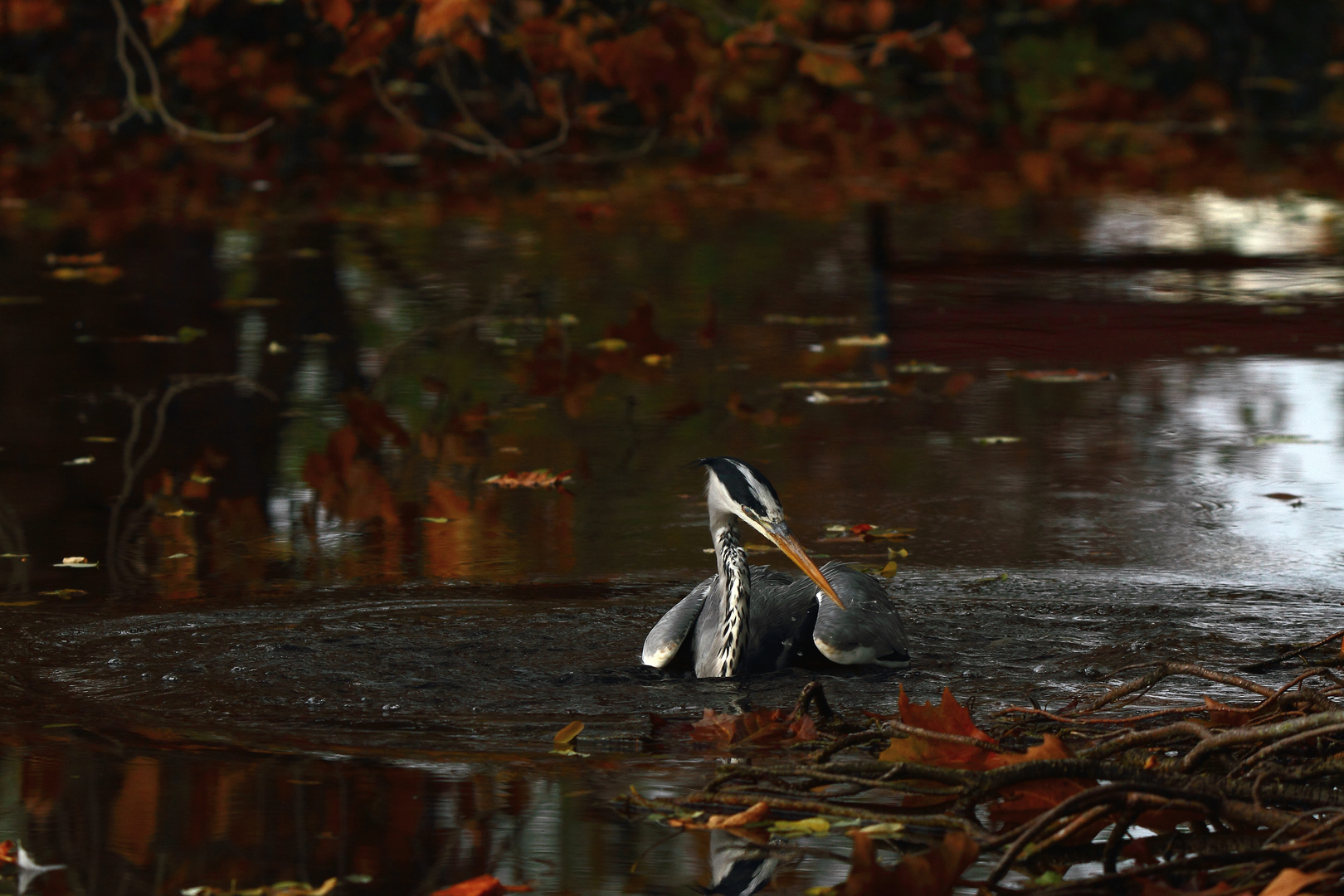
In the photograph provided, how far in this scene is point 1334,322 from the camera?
13047mm

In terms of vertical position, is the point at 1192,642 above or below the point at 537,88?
below

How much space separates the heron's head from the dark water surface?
1.30ft

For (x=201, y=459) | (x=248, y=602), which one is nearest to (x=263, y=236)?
(x=201, y=459)

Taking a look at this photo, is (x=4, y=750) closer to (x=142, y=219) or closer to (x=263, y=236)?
(x=263, y=236)

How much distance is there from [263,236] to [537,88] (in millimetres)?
3166

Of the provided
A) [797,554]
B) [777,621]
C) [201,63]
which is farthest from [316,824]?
[201,63]

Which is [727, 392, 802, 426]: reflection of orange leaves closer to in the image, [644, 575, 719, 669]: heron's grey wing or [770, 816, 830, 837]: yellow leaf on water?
[644, 575, 719, 669]: heron's grey wing

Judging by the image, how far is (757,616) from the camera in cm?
691

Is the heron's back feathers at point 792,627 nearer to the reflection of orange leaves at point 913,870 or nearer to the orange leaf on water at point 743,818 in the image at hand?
the orange leaf on water at point 743,818

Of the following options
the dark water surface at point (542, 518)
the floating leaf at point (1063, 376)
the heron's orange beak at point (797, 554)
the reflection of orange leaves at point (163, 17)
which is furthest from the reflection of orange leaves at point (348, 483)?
the floating leaf at point (1063, 376)

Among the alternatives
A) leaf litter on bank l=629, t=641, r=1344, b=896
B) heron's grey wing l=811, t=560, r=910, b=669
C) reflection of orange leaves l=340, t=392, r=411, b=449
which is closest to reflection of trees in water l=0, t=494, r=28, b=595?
reflection of orange leaves l=340, t=392, r=411, b=449

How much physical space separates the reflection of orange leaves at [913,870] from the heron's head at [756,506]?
6.00ft

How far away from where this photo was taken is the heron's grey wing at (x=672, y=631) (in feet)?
21.9

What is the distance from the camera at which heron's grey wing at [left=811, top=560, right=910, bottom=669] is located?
6562 millimetres
